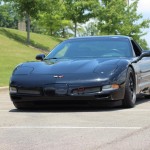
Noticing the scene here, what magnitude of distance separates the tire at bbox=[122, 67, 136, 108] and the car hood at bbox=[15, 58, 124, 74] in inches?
14.1

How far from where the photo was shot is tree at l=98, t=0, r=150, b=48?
47281 mm

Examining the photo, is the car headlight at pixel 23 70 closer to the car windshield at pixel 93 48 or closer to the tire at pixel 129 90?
the car windshield at pixel 93 48

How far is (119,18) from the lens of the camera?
47.5m

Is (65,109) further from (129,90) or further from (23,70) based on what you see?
(129,90)

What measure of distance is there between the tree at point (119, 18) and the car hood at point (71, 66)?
38.5 meters

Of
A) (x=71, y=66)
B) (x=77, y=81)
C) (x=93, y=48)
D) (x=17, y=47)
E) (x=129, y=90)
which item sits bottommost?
(x=17, y=47)

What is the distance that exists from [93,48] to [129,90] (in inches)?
56.8

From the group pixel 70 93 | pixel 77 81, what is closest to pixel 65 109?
pixel 70 93

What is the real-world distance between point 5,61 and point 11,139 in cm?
2304

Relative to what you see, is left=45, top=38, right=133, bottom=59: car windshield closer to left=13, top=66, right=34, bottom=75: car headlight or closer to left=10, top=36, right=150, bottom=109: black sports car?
left=10, top=36, right=150, bottom=109: black sports car

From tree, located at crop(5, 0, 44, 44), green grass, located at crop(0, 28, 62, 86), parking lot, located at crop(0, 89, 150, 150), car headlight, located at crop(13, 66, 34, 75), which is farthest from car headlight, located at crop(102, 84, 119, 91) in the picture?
tree, located at crop(5, 0, 44, 44)

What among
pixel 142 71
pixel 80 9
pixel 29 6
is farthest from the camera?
pixel 80 9

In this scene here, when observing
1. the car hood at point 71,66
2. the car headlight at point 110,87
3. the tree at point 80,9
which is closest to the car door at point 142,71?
the car hood at point 71,66

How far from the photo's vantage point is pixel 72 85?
27.1 ft
